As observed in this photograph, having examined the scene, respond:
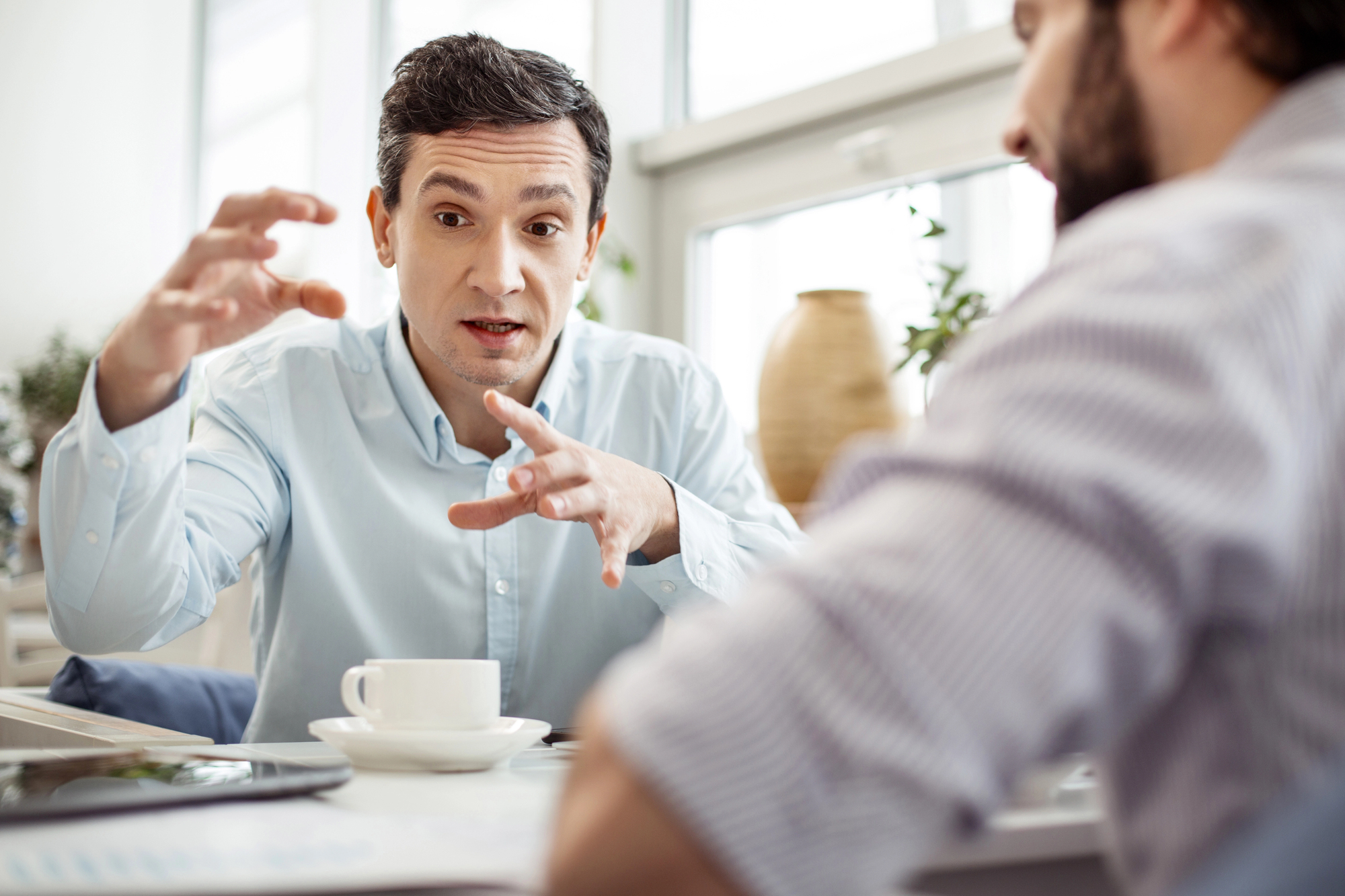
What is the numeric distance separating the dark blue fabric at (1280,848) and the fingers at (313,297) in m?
0.72

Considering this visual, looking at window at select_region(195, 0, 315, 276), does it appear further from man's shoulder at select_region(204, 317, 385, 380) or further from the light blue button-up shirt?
the light blue button-up shirt

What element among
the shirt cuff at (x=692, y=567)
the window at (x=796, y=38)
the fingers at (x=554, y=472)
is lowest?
the shirt cuff at (x=692, y=567)

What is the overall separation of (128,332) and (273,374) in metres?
0.64

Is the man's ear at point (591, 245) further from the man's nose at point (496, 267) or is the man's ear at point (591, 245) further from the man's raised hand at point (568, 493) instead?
the man's raised hand at point (568, 493)

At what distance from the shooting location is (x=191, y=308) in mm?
907

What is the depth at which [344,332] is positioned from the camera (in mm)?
1673

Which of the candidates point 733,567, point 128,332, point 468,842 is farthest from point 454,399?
point 468,842

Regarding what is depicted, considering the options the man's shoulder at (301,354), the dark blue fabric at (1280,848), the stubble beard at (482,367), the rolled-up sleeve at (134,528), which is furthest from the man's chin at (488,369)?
the dark blue fabric at (1280,848)

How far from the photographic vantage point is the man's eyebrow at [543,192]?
4.89ft

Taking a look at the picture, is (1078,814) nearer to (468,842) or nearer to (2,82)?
(468,842)

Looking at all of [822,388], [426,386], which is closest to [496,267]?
[426,386]

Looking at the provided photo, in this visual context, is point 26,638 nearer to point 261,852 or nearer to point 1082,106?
point 261,852

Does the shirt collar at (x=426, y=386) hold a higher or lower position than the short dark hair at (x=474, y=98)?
lower

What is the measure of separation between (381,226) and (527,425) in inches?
26.9
